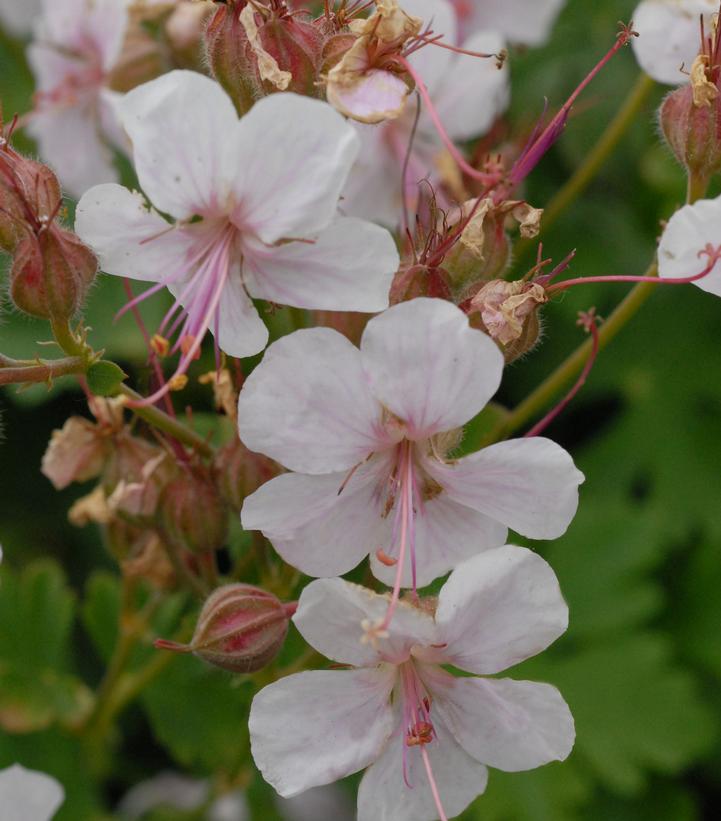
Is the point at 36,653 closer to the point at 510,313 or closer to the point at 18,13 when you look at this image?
the point at 510,313

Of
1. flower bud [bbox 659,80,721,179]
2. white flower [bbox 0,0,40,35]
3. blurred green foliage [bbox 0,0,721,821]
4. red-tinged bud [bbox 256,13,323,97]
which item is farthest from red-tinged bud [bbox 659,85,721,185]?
white flower [bbox 0,0,40,35]

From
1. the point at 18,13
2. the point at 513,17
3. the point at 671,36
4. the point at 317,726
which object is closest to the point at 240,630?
the point at 317,726

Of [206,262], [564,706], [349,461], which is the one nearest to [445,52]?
[206,262]

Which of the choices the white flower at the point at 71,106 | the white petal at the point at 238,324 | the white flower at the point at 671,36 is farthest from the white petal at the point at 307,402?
the white flower at the point at 71,106

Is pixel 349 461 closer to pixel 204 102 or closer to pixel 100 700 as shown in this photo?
pixel 204 102

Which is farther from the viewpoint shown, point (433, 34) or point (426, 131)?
point (426, 131)
